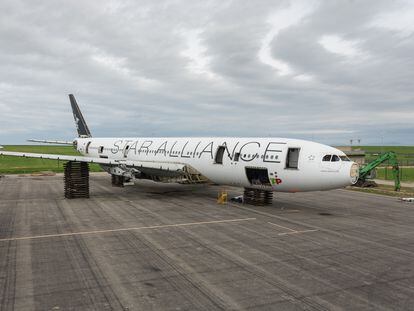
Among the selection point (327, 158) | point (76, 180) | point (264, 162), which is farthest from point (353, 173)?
point (76, 180)

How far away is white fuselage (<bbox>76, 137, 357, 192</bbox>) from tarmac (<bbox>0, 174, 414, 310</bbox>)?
2.19 meters

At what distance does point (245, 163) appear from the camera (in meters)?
26.2

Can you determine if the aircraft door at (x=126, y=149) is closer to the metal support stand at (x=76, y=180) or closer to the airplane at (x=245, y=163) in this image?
the airplane at (x=245, y=163)

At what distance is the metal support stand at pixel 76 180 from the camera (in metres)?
29.8

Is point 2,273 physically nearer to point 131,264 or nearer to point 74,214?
point 131,264

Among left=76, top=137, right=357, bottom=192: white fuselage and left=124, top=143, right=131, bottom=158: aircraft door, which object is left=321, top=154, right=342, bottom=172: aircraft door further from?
left=124, top=143, right=131, bottom=158: aircraft door

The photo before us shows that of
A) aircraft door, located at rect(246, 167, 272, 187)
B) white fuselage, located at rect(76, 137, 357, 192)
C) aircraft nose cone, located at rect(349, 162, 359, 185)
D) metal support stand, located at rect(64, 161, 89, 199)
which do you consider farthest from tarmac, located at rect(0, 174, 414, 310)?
metal support stand, located at rect(64, 161, 89, 199)

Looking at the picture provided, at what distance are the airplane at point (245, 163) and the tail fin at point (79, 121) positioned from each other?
14.8 m

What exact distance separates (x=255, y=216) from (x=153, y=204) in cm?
829

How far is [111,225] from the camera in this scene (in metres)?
19.9

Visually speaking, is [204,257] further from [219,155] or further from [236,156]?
[219,155]

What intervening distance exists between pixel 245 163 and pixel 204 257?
1264cm

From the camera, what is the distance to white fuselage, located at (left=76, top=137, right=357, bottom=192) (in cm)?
2275

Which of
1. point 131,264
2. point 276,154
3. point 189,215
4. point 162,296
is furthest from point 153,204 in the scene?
point 162,296
